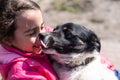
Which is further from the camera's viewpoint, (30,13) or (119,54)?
(119,54)

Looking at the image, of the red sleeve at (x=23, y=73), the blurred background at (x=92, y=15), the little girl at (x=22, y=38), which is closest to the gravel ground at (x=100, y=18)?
the blurred background at (x=92, y=15)

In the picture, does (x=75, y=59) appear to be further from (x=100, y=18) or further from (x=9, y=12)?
(x=100, y=18)

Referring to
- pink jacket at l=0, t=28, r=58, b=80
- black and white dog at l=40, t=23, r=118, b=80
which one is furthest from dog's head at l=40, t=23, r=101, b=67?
pink jacket at l=0, t=28, r=58, b=80

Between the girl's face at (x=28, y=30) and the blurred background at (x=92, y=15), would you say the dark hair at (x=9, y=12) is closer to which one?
the girl's face at (x=28, y=30)

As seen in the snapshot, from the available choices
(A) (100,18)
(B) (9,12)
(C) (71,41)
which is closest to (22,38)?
(B) (9,12)

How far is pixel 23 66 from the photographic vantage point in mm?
2721

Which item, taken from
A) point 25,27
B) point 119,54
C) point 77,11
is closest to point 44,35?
point 25,27

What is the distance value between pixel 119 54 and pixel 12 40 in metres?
4.58

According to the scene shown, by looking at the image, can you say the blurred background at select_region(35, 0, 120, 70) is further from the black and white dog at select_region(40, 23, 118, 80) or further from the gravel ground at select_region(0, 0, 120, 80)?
the black and white dog at select_region(40, 23, 118, 80)

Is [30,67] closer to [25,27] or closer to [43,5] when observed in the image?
[25,27]

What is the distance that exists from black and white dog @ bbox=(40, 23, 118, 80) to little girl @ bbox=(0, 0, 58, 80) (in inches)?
2.9

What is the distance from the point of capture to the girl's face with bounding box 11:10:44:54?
2.80 metres

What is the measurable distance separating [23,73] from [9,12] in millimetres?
396

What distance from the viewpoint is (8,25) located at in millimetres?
2814
